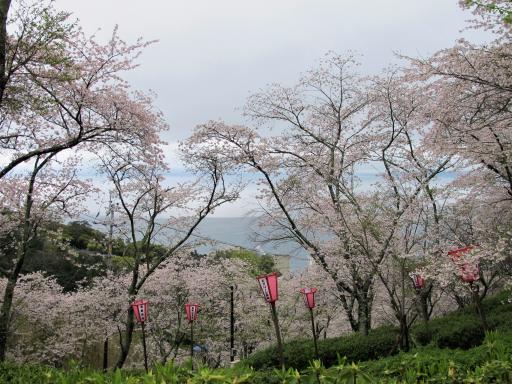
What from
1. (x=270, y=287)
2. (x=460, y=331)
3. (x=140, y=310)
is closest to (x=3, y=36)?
(x=270, y=287)

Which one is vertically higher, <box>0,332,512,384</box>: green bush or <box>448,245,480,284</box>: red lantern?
<box>448,245,480,284</box>: red lantern

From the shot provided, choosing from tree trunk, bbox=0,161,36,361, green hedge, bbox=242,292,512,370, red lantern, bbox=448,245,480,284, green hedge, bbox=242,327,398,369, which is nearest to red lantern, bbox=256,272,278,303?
green hedge, bbox=242,292,512,370

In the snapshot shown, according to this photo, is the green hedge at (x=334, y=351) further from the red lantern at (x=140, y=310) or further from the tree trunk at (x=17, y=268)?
the tree trunk at (x=17, y=268)

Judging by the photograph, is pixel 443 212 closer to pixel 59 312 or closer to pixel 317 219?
pixel 317 219

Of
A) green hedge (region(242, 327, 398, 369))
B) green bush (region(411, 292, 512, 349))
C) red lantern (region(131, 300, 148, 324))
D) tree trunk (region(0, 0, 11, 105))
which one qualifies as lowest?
green hedge (region(242, 327, 398, 369))

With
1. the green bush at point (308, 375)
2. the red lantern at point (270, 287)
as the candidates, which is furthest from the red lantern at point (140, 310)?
the green bush at point (308, 375)

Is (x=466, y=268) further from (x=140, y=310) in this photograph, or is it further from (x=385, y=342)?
(x=140, y=310)

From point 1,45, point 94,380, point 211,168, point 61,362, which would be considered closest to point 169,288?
point 61,362

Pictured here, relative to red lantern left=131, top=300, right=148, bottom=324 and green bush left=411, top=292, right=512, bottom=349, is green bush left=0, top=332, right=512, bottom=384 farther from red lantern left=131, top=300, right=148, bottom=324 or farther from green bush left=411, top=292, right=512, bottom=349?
red lantern left=131, top=300, right=148, bottom=324

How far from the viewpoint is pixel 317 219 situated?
1326 centimetres

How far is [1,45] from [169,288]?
15.1 m

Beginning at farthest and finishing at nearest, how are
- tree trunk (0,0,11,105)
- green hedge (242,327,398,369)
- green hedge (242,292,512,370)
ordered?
green hedge (242,327,398,369)
green hedge (242,292,512,370)
tree trunk (0,0,11,105)

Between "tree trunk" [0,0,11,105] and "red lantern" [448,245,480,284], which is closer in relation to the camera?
"tree trunk" [0,0,11,105]

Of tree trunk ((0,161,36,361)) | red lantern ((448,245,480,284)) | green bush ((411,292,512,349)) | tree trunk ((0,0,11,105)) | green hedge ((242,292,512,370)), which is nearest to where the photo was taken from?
tree trunk ((0,0,11,105))
